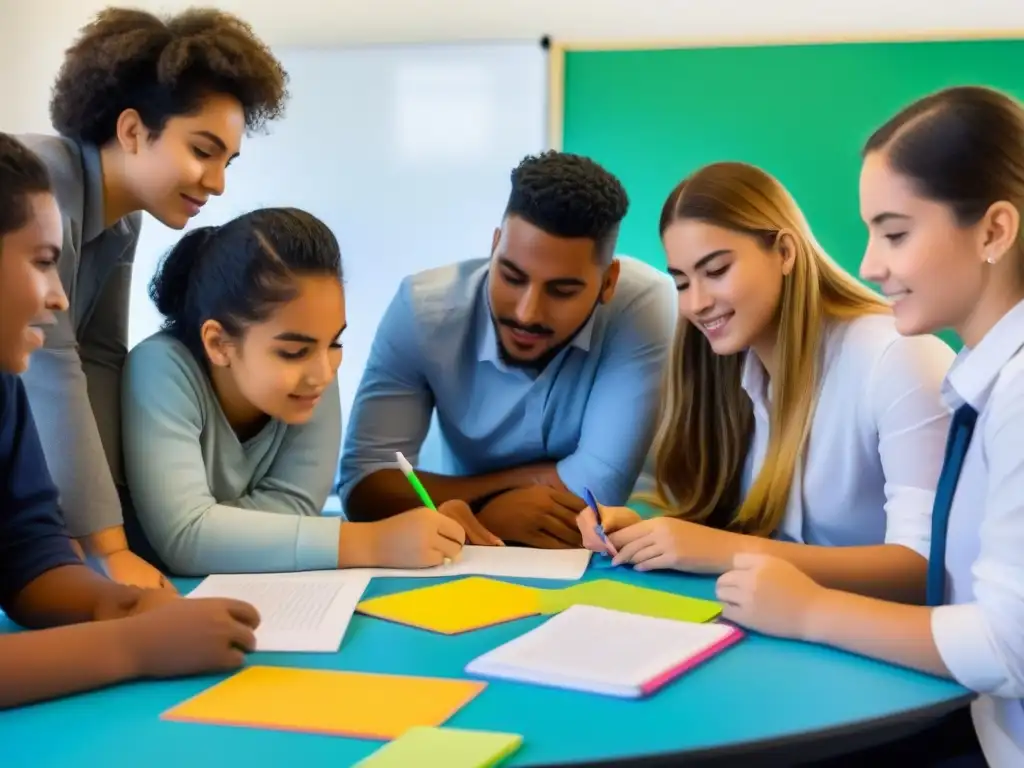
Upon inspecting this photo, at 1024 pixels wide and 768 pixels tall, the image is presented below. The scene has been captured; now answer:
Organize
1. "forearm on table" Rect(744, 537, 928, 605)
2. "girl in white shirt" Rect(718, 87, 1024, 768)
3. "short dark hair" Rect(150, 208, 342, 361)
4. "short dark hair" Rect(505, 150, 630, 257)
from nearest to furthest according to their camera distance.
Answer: "girl in white shirt" Rect(718, 87, 1024, 768), "forearm on table" Rect(744, 537, 928, 605), "short dark hair" Rect(150, 208, 342, 361), "short dark hair" Rect(505, 150, 630, 257)

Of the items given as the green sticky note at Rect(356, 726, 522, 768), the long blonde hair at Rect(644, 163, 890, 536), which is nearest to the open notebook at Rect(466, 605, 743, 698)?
the green sticky note at Rect(356, 726, 522, 768)

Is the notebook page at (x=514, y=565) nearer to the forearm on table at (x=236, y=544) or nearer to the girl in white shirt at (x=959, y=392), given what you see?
the forearm on table at (x=236, y=544)

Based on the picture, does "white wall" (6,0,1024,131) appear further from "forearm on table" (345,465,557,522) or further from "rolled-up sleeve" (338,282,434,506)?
"forearm on table" (345,465,557,522)

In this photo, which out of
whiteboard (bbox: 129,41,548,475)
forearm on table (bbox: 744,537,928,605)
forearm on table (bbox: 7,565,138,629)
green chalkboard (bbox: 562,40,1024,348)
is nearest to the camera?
forearm on table (bbox: 7,565,138,629)

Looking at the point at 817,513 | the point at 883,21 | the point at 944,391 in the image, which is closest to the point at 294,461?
the point at 817,513

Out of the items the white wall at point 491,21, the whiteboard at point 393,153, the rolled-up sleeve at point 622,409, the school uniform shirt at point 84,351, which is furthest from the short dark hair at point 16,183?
the white wall at point 491,21

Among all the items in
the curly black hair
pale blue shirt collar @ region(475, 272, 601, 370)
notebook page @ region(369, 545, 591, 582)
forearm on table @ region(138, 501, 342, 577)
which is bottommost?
notebook page @ region(369, 545, 591, 582)

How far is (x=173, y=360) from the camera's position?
4.63 ft

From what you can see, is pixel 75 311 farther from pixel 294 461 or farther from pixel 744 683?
pixel 744 683

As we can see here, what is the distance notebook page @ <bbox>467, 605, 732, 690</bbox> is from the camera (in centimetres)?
91

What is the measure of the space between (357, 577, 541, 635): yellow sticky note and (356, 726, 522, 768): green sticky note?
27 centimetres

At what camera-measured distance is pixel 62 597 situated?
1.09 meters

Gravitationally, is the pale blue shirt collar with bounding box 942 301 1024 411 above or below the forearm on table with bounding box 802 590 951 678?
above

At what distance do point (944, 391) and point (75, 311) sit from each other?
1.21 meters
